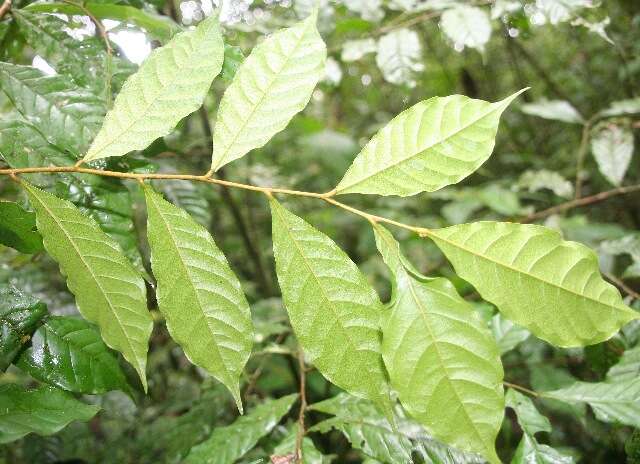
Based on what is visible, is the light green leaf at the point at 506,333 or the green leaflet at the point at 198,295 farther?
the light green leaf at the point at 506,333

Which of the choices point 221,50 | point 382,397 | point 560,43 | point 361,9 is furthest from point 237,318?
point 560,43

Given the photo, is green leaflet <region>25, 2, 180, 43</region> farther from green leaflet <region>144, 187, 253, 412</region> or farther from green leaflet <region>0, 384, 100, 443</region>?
green leaflet <region>0, 384, 100, 443</region>

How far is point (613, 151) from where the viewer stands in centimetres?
149

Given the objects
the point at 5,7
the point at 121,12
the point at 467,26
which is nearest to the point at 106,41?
the point at 121,12

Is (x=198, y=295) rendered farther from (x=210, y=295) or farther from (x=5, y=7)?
(x=5, y=7)

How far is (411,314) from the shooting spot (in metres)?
0.54

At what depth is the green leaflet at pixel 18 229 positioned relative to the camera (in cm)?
66

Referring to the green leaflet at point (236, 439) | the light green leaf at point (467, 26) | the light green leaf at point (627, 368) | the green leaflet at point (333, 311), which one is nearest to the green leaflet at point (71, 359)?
the green leaflet at point (236, 439)

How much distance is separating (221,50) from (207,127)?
1.20 meters

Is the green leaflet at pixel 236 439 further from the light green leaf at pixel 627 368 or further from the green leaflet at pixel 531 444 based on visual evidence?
the light green leaf at pixel 627 368

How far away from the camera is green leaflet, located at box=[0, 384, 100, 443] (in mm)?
555

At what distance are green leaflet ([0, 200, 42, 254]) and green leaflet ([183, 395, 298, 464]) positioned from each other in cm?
47

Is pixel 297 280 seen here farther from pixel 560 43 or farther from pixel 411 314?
pixel 560 43

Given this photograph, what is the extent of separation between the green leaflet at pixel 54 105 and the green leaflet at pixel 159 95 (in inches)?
7.5
